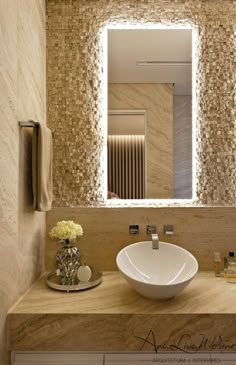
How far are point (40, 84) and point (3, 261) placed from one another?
44.2 inches

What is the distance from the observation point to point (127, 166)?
6.01ft

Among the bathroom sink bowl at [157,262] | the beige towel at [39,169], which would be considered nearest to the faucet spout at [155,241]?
the bathroom sink bowl at [157,262]

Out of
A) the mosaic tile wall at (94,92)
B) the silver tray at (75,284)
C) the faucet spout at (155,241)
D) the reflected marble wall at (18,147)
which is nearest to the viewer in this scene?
the reflected marble wall at (18,147)

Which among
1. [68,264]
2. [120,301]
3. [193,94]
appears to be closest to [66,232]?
[68,264]

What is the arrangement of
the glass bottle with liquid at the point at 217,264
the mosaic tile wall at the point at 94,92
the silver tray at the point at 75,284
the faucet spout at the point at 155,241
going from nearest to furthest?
the silver tray at the point at 75,284
the faucet spout at the point at 155,241
the glass bottle with liquid at the point at 217,264
the mosaic tile wall at the point at 94,92

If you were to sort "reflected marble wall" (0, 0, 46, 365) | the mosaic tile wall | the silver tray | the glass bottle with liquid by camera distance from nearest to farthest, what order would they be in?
"reflected marble wall" (0, 0, 46, 365) → the silver tray → the glass bottle with liquid → the mosaic tile wall

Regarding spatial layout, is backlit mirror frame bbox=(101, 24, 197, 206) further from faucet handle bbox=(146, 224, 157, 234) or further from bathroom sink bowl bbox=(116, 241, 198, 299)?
bathroom sink bowl bbox=(116, 241, 198, 299)

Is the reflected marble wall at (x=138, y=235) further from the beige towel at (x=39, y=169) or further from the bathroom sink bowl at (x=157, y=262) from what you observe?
the beige towel at (x=39, y=169)

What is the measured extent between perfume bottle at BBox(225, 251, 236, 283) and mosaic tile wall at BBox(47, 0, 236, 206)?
38cm

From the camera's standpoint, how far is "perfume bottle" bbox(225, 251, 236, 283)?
1.59 meters

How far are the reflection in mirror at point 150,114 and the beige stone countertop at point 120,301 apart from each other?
2.08 ft

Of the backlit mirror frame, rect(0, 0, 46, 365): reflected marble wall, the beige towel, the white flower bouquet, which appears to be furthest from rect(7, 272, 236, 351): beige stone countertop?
the backlit mirror frame

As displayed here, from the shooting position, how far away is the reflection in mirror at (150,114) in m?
1.84

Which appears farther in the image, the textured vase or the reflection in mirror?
the reflection in mirror
